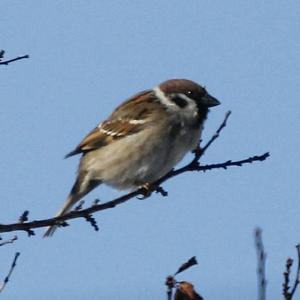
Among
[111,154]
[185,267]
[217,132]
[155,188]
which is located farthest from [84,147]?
[185,267]

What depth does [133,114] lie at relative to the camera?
18.8 ft

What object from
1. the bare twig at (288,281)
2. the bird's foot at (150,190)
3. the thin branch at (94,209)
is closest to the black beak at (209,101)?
the bird's foot at (150,190)

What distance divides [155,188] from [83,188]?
99 cm

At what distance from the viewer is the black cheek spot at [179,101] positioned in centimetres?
555

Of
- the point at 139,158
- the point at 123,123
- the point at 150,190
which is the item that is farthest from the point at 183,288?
the point at 123,123

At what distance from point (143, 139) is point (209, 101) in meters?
0.48

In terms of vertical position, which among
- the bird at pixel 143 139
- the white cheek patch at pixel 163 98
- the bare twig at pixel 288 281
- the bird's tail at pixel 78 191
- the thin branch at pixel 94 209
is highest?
the white cheek patch at pixel 163 98

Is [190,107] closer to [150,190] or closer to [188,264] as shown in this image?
[150,190]

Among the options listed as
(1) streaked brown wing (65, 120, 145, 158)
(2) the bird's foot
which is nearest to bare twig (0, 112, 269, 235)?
(2) the bird's foot

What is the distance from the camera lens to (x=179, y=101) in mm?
5582

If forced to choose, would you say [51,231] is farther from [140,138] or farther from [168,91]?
[168,91]

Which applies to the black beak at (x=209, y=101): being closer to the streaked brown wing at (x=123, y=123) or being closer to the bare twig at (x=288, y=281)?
the streaked brown wing at (x=123, y=123)

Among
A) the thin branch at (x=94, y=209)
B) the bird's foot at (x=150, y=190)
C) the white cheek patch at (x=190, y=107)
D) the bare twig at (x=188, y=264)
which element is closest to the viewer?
the bare twig at (x=188, y=264)

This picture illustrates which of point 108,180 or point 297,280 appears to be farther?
point 108,180
